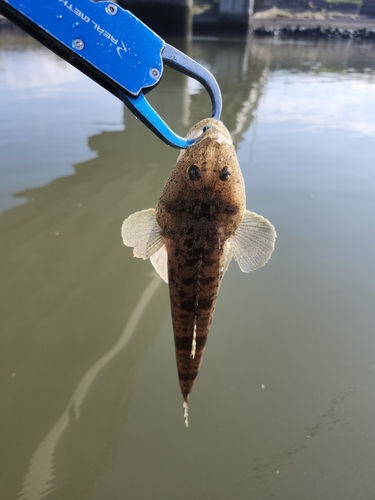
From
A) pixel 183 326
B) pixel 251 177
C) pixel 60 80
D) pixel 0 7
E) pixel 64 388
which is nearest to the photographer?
pixel 0 7

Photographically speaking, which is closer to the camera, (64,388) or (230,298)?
(64,388)

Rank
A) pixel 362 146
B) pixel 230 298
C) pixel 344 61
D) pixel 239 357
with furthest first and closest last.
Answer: pixel 344 61 < pixel 362 146 < pixel 230 298 < pixel 239 357

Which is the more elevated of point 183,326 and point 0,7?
point 0,7

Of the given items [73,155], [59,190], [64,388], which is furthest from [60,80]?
[64,388]

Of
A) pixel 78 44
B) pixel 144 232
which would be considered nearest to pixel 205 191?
pixel 144 232

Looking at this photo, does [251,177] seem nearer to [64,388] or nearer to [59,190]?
[59,190]

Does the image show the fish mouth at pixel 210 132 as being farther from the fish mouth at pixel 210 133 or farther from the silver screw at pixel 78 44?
the silver screw at pixel 78 44
